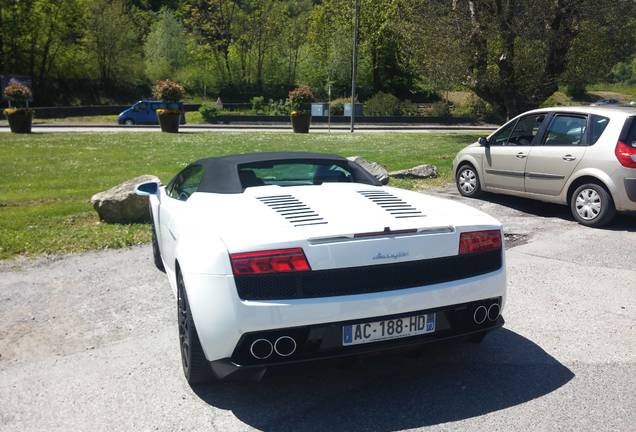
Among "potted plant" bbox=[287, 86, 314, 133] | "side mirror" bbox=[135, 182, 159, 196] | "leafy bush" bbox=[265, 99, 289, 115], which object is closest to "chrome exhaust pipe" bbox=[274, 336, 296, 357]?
"side mirror" bbox=[135, 182, 159, 196]

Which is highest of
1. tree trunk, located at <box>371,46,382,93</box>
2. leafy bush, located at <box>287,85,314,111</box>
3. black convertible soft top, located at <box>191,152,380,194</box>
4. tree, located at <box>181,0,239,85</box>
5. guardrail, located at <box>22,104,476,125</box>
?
tree, located at <box>181,0,239,85</box>

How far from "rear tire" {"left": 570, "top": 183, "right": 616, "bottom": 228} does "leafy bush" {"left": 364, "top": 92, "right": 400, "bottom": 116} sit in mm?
42289

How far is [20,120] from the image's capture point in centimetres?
2661

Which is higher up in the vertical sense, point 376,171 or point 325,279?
point 325,279

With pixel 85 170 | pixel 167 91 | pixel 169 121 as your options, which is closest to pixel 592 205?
pixel 85 170

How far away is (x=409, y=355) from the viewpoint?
12.6 ft

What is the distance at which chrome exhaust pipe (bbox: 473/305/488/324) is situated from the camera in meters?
3.53

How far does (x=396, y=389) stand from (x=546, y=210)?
23.0ft

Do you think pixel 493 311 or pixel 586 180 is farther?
pixel 586 180

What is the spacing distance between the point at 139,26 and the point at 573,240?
78.8 m

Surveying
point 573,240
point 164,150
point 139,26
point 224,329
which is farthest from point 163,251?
point 139,26

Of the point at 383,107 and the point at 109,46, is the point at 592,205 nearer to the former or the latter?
the point at 383,107

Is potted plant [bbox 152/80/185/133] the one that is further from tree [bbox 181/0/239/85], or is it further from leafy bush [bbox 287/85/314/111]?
tree [bbox 181/0/239/85]

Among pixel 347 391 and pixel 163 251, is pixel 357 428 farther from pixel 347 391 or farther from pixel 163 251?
pixel 163 251
